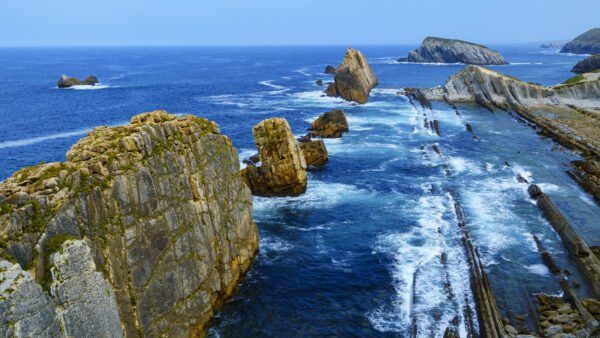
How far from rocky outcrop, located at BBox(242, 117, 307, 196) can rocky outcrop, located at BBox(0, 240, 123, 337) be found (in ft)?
101

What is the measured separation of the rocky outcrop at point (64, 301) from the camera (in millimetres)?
15953

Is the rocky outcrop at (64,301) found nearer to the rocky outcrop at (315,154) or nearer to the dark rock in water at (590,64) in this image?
the rocky outcrop at (315,154)

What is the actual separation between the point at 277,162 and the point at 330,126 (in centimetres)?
3283

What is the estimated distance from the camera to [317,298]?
103 ft

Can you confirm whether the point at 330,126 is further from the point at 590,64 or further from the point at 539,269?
the point at 590,64

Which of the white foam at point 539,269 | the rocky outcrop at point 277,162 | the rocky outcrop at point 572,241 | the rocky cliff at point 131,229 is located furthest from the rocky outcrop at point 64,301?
the rocky outcrop at point 572,241

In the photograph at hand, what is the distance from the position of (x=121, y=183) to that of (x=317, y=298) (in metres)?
16.9

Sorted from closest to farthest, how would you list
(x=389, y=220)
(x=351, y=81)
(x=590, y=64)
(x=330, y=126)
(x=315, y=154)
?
(x=389, y=220), (x=315, y=154), (x=330, y=126), (x=351, y=81), (x=590, y=64)

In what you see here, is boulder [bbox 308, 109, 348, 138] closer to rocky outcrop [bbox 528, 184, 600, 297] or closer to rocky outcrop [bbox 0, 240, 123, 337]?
rocky outcrop [bbox 528, 184, 600, 297]

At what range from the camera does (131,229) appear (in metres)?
22.4

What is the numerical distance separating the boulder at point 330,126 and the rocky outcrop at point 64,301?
62567 mm

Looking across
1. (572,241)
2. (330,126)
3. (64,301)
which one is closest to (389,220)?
(572,241)

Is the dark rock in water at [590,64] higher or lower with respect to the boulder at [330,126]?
higher

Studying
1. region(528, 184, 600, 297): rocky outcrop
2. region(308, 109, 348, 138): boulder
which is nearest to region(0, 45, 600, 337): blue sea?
region(528, 184, 600, 297): rocky outcrop
